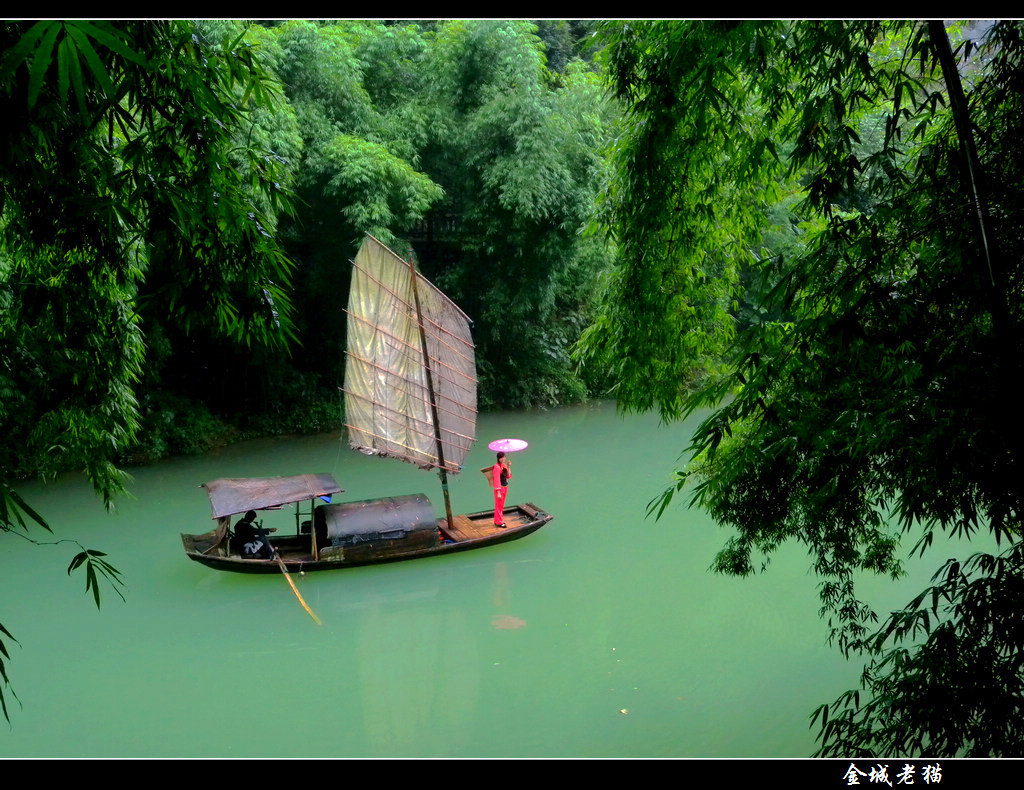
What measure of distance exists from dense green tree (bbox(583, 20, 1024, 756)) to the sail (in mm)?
3114

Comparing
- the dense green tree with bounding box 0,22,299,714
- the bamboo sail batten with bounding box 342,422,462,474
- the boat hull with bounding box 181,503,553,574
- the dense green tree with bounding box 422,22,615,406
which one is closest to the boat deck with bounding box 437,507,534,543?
the boat hull with bounding box 181,503,553,574

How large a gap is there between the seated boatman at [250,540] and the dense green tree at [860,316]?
3.21 metres

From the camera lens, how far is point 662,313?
3.24m

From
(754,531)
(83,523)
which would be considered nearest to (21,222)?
(754,531)

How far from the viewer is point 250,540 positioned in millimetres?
5676

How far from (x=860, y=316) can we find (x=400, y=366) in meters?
4.56

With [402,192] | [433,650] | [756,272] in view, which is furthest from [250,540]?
[402,192]

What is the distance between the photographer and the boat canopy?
216 inches

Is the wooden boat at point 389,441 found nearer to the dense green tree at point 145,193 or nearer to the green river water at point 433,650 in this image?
the green river water at point 433,650

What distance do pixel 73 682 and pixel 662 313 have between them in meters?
3.47

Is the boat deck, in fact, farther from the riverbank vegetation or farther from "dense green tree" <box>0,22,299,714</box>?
"dense green tree" <box>0,22,299,714</box>

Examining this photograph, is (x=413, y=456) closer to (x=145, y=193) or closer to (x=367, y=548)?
(x=367, y=548)

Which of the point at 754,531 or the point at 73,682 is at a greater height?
the point at 754,531

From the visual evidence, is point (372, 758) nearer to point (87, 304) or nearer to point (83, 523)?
point (87, 304)
